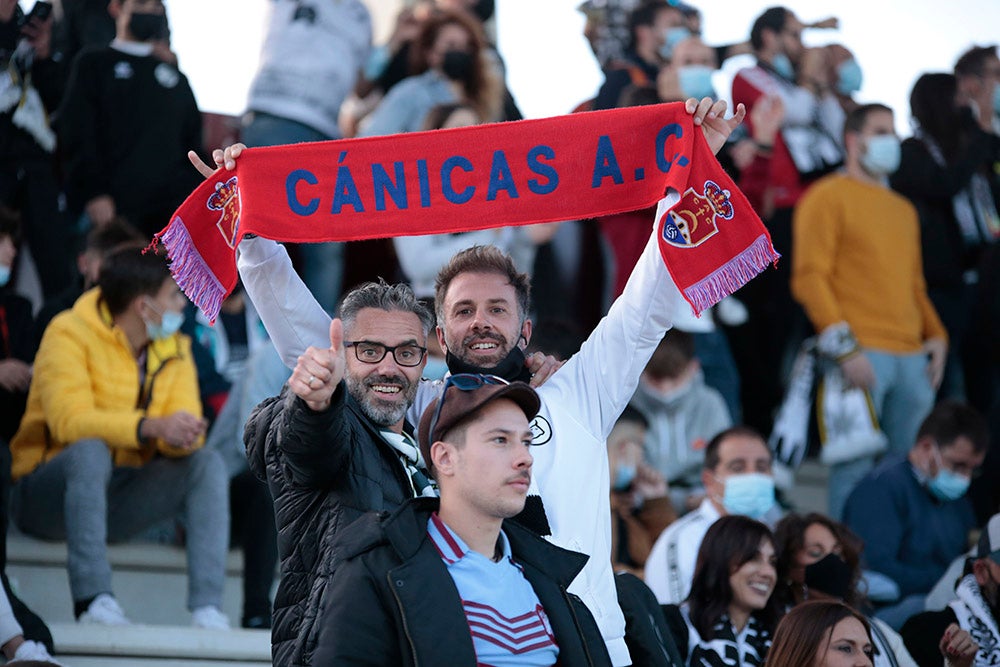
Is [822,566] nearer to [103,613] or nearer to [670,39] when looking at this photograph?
[103,613]

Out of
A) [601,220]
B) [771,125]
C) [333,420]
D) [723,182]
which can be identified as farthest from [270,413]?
[771,125]

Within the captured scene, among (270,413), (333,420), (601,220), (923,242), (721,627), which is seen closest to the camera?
(333,420)

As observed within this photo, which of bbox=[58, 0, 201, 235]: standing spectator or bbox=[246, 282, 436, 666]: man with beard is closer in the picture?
bbox=[246, 282, 436, 666]: man with beard

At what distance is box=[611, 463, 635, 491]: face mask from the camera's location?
6.59m

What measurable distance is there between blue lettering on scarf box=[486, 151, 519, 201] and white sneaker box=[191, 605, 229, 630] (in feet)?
7.28

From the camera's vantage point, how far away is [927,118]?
8656mm

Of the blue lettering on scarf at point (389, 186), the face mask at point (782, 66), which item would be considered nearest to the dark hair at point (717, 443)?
the blue lettering on scarf at point (389, 186)

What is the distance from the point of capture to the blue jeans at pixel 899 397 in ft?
25.4

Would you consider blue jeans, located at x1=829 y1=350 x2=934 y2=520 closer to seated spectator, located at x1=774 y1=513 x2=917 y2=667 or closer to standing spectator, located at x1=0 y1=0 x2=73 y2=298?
seated spectator, located at x1=774 y1=513 x2=917 y2=667

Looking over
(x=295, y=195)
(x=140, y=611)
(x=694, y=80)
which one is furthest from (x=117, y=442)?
(x=694, y=80)

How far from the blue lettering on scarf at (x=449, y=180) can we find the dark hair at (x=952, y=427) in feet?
11.4

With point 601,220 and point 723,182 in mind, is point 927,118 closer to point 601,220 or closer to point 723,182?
point 601,220

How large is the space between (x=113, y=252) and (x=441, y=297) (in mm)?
2219

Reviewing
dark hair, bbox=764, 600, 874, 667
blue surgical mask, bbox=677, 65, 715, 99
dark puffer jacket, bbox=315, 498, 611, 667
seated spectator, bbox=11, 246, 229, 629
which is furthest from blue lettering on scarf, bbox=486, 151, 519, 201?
blue surgical mask, bbox=677, 65, 715, 99
